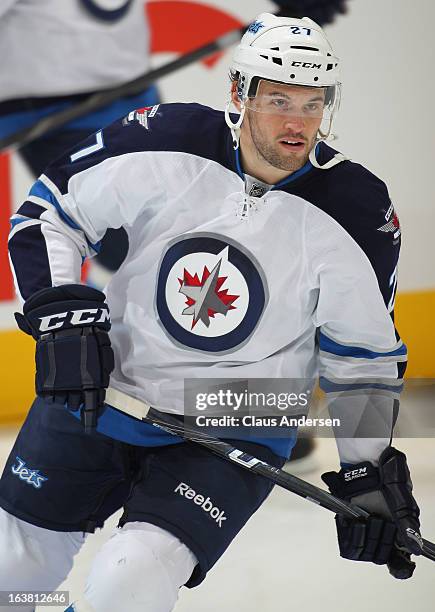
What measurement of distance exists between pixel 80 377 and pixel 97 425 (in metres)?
0.15

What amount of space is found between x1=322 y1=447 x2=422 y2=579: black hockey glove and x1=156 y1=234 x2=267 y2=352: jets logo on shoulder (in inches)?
14.0

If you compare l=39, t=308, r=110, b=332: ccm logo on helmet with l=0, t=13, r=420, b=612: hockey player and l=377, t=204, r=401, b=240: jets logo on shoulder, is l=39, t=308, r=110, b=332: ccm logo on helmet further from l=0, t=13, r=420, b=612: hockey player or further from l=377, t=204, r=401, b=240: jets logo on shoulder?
l=377, t=204, r=401, b=240: jets logo on shoulder

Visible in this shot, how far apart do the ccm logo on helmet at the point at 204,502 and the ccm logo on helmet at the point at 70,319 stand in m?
0.34

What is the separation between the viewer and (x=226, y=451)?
6.39 feet

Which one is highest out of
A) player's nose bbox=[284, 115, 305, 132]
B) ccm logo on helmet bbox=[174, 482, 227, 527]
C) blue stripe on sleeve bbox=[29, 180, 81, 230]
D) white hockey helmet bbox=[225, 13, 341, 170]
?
white hockey helmet bbox=[225, 13, 341, 170]

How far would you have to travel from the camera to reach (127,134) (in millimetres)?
2029

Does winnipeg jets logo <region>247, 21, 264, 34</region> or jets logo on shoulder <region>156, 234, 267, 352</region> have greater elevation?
winnipeg jets logo <region>247, 21, 264, 34</region>

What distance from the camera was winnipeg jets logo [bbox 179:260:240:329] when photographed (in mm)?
2012

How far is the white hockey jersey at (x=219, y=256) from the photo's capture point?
1976 mm

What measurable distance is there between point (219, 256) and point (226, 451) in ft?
1.21

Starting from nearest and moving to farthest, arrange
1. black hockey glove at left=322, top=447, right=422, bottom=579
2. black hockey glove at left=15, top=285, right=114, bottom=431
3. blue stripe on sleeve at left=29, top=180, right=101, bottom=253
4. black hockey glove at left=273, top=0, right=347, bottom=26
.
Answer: black hockey glove at left=15, top=285, right=114, bottom=431
black hockey glove at left=322, top=447, right=422, bottom=579
blue stripe on sleeve at left=29, top=180, right=101, bottom=253
black hockey glove at left=273, top=0, right=347, bottom=26

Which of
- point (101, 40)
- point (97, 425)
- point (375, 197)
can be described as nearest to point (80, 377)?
point (97, 425)

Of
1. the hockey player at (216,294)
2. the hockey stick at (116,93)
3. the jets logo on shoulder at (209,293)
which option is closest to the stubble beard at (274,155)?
the hockey player at (216,294)

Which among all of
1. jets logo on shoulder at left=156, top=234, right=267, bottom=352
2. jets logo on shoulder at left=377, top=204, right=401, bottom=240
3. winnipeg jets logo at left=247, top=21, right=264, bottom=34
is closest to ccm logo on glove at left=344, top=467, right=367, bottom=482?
jets logo on shoulder at left=156, top=234, right=267, bottom=352
